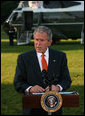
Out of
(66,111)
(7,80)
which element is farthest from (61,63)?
(7,80)

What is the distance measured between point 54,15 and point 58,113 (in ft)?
105

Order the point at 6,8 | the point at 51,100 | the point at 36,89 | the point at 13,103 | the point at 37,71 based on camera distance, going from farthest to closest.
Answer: the point at 6,8, the point at 13,103, the point at 37,71, the point at 36,89, the point at 51,100

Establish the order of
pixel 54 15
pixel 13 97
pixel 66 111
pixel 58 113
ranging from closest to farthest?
1. pixel 58 113
2. pixel 66 111
3. pixel 13 97
4. pixel 54 15

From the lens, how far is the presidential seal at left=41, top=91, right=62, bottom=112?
3.26 meters

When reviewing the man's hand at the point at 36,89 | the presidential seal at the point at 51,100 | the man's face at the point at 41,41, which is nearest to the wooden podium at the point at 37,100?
the presidential seal at the point at 51,100

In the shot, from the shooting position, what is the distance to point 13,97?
9.98 meters

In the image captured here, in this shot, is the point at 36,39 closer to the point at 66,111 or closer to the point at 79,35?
the point at 66,111

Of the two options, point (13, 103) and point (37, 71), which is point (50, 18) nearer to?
point (13, 103)

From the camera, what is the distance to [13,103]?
9.23 meters

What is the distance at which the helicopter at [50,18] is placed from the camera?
3534 centimetres

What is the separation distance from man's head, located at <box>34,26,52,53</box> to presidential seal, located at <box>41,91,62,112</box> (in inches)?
27.1

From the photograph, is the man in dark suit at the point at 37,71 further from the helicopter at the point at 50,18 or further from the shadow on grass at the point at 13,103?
the helicopter at the point at 50,18

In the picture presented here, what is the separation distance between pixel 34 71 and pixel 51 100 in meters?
0.76

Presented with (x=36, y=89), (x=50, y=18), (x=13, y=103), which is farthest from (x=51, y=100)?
(x=50, y=18)
